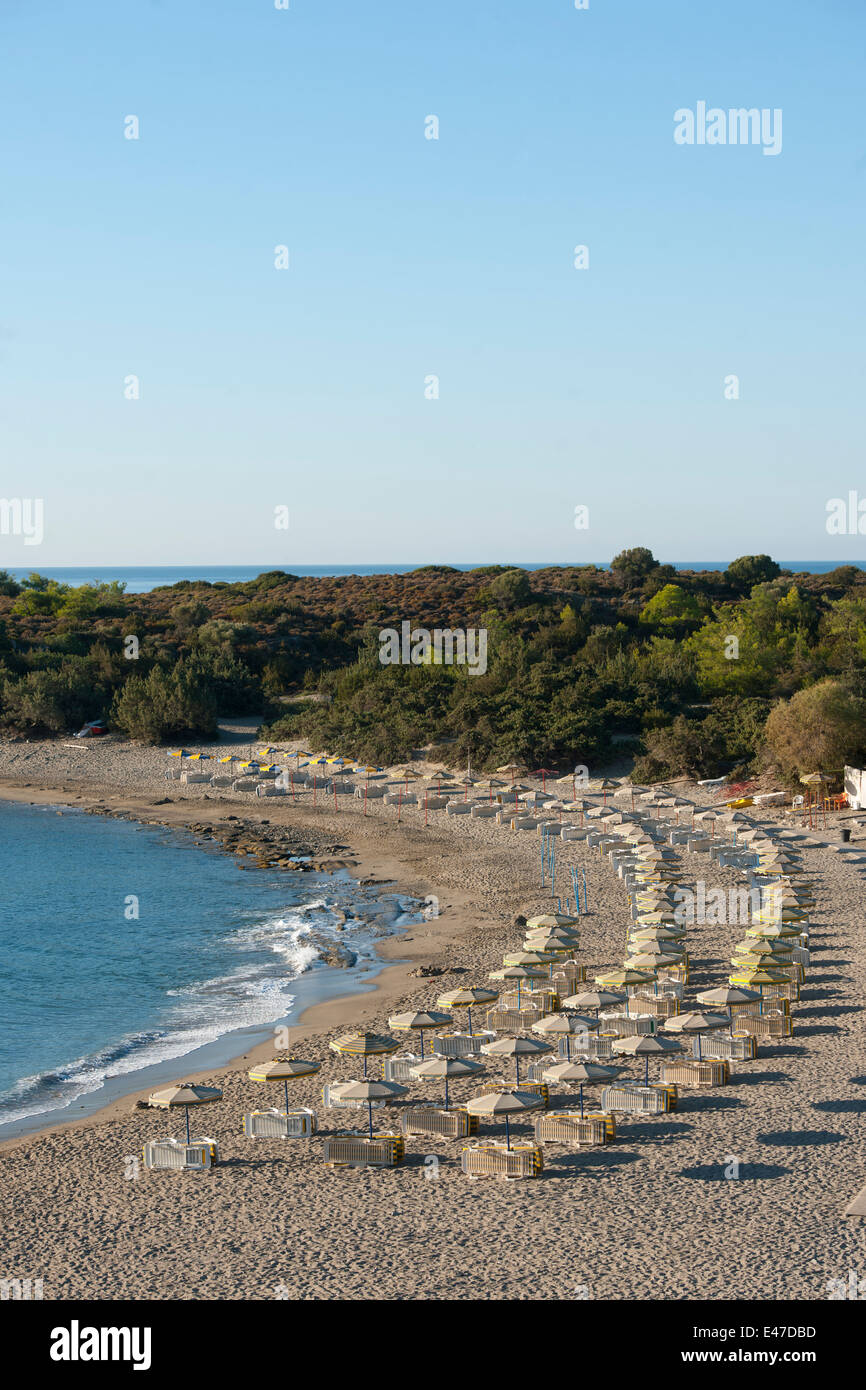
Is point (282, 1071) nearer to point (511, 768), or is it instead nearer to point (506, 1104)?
point (506, 1104)

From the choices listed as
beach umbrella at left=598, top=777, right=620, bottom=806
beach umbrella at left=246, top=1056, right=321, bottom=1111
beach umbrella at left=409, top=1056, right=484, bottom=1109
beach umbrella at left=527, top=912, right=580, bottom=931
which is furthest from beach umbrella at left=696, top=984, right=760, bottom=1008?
beach umbrella at left=598, top=777, right=620, bottom=806

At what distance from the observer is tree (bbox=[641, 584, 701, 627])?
69688 millimetres

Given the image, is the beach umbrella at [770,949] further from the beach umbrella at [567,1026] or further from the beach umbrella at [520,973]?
the beach umbrella at [520,973]

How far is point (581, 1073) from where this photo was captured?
15852mm

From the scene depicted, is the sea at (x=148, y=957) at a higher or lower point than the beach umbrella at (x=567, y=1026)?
lower

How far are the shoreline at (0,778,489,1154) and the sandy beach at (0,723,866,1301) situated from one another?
0.41 feet

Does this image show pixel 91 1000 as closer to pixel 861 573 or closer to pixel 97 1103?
pixel 97 1103

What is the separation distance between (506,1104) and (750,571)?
3208 inches

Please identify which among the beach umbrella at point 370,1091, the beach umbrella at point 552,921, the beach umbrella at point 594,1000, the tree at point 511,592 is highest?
the tree at point 511,592

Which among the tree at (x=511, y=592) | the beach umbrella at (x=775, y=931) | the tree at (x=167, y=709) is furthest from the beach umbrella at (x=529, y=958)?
the tree at (x=511, y=592)

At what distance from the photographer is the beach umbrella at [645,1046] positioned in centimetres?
1681

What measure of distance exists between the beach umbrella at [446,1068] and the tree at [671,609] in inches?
2145

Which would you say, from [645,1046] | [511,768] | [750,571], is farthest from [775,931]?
[750,571]
